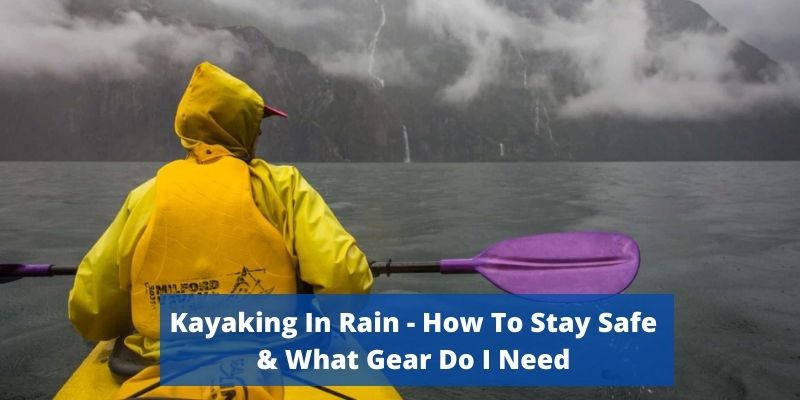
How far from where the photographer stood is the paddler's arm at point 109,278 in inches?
111

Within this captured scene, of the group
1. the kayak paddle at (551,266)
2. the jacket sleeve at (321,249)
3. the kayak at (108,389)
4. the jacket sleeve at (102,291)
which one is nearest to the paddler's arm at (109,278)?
the jacket sleeve at (102,291)

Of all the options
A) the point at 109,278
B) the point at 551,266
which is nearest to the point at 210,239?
the point at 109,278

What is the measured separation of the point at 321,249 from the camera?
292 cm

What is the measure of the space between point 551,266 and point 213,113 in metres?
3.54

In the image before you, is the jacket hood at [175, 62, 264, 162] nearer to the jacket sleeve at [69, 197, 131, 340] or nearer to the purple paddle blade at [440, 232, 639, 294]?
the jacket sleeve at [69, 197, 131, 340]

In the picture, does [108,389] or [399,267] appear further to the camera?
[399,267]

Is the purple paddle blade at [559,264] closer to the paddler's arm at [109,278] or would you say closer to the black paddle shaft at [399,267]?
the black paddle shaft at [399,267]

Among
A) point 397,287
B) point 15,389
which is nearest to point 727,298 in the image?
point 397,287

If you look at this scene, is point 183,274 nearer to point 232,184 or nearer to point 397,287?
point 232,184

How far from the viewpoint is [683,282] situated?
10.7 m

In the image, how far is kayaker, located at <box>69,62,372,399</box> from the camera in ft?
8.84

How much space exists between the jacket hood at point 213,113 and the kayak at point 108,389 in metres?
1.49

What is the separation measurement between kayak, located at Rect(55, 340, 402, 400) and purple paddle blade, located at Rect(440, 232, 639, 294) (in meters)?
1.86

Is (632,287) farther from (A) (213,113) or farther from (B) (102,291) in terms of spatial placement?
(B) (102,291)
